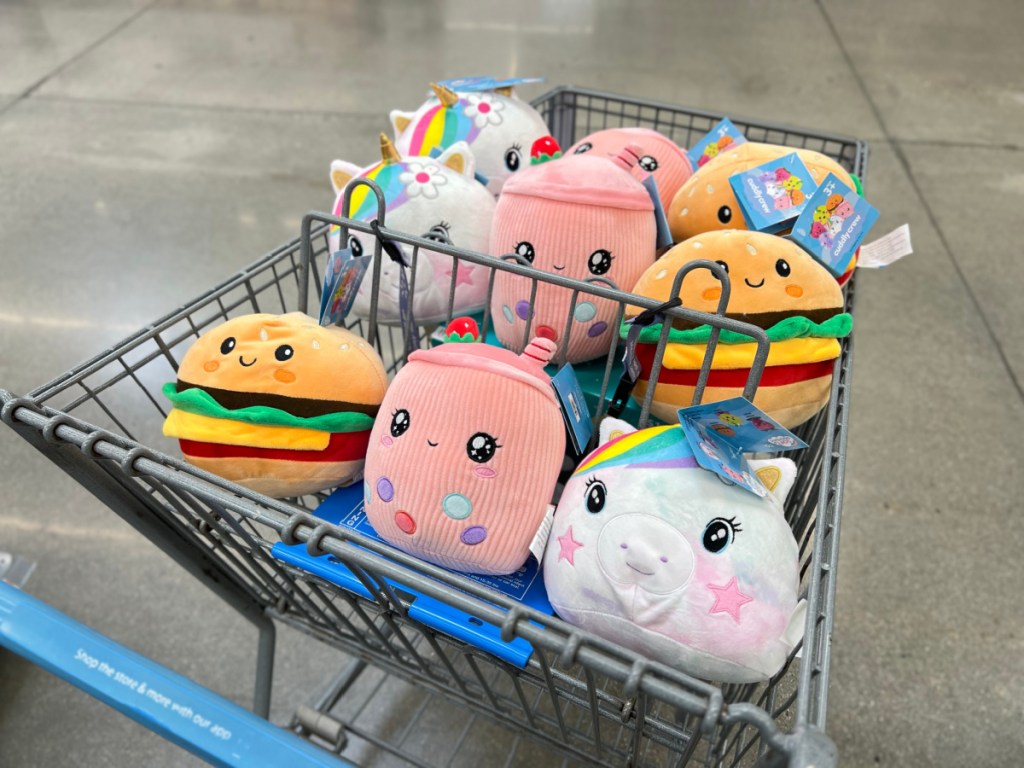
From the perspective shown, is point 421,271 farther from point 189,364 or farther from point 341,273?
point 189,364

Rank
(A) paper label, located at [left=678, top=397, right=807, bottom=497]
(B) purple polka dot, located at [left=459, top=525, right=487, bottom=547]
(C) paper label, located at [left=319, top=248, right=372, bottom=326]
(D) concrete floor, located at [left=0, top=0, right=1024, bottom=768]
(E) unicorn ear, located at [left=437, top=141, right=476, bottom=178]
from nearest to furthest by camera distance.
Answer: (A) paper label, located at [left=678, top=397, right=807, bottom=497] < (B) purple polka dot, located at [left=459, top=525, right=487, bottom=547] < (C) paper label, located at [left=319, top=248, right=372, bottom=326] < (E) unicorn ear, located at [left=437, top=141, right=476, bottom=178] < (D) concrete floor, located at [left=0, top=0, right=1024, bottom=768]

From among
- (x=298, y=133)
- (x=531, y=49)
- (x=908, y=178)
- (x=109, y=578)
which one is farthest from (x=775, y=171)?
(x=531, y=49)

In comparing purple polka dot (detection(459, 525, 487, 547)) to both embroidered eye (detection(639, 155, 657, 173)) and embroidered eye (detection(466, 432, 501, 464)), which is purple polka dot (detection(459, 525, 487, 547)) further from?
embroidered eye (detection(639, 155, 657, 173))

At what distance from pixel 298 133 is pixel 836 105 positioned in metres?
2.26

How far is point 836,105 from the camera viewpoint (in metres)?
3.01

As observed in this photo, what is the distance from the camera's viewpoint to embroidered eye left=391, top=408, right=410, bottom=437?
697 mm

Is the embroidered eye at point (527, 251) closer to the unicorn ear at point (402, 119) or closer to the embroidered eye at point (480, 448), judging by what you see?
the embroidered eye at point (480, 448)

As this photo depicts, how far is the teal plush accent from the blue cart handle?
0.73ft

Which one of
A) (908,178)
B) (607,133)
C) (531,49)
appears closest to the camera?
Result: (607,133)

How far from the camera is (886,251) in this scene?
961 mm

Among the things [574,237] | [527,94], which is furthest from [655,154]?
[527,94]

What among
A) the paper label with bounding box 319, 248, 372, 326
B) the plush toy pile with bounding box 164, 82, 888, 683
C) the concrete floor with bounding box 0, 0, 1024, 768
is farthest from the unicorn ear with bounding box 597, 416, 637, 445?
the concrete floor with bounding box 0, 0, 1024, 768

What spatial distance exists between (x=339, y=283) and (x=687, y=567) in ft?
1.57

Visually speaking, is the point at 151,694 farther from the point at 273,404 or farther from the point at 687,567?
the point at 687,567
